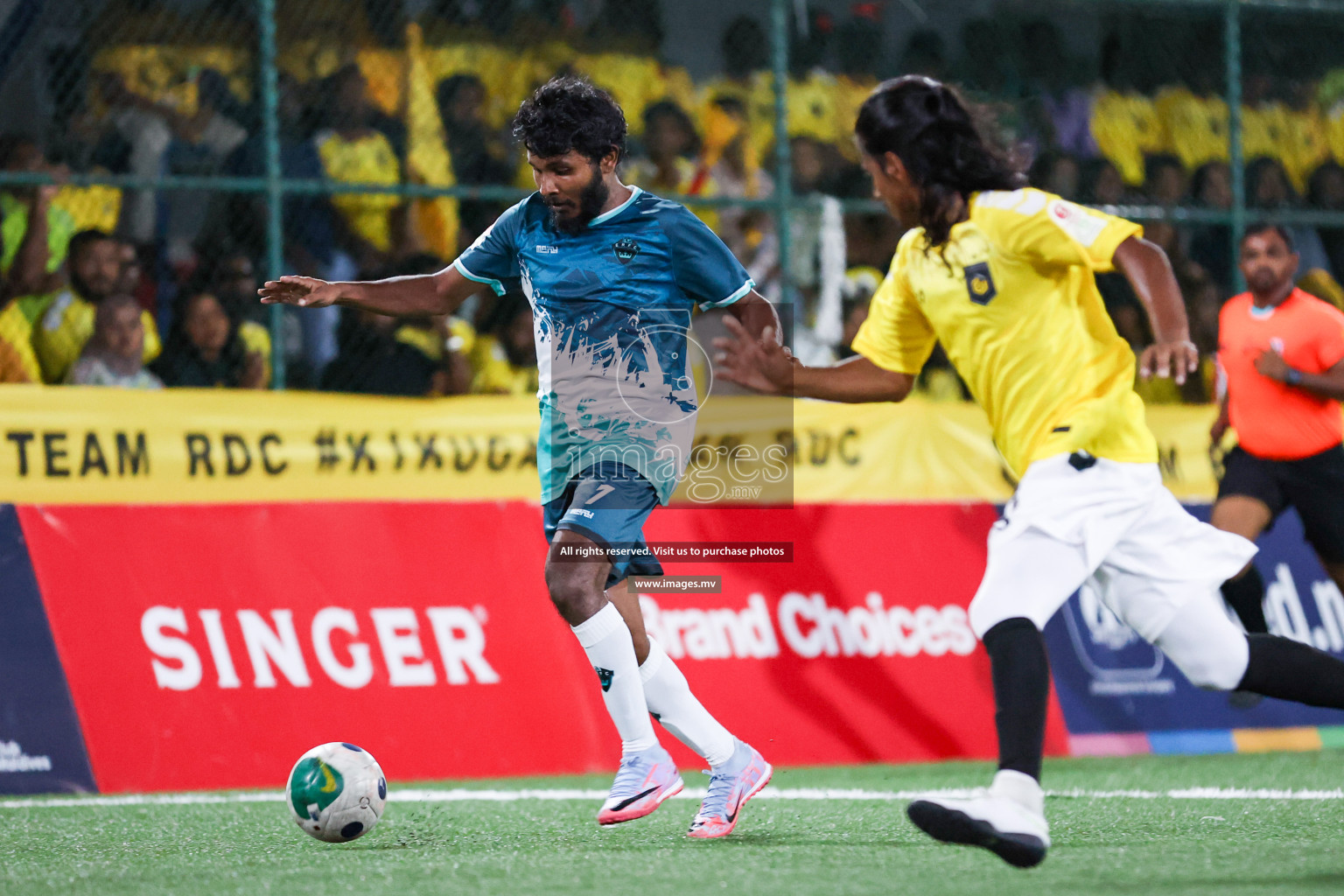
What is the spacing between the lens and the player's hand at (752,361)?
4.53 m

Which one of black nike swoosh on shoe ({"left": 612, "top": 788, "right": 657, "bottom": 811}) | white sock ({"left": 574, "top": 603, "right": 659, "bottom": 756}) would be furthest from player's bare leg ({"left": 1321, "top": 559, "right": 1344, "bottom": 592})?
→ black nike swoosh on shoe ({"left": 612, "top": 788, "right": 657, "bottom": 811})

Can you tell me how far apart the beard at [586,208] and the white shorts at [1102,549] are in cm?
177

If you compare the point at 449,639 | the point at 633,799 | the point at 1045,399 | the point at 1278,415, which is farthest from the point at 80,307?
the point at 1045,399

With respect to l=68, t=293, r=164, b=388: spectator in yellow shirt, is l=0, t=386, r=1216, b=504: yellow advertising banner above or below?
below

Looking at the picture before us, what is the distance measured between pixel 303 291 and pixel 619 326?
40.6 inches

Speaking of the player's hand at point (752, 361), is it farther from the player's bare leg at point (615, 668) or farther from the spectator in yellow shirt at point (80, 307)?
the spectator in yellow shirt at point (80, 307)

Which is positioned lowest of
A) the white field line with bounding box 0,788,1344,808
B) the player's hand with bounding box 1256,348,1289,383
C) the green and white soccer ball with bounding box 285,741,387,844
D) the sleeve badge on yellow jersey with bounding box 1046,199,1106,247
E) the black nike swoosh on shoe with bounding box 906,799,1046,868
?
the white field line with bounding box 0,788,1344,808

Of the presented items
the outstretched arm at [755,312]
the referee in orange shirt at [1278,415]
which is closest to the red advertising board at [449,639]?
the referee in orange shirt at [1278,415]

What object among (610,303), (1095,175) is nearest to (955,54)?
(1095,175)

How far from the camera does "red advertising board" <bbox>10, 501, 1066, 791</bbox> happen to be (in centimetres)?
759

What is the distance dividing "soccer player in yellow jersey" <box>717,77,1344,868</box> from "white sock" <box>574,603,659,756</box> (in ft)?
3.87

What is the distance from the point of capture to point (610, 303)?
5625 millimetres

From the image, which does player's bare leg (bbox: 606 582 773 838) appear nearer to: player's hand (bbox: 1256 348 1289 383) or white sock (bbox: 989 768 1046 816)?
white sock (bbox: 989 768 1046 816)

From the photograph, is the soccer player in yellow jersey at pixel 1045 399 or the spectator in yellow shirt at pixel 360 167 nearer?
the soccer player in yellow jersey at pixel 1045 399
